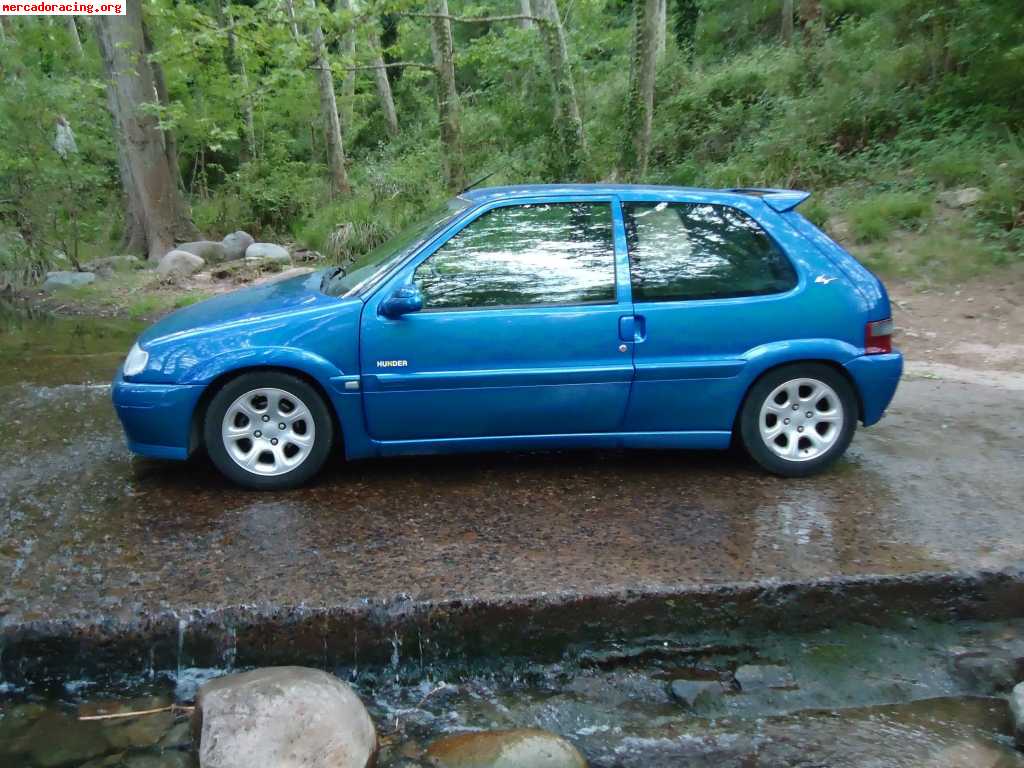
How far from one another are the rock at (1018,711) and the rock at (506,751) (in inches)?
63.8

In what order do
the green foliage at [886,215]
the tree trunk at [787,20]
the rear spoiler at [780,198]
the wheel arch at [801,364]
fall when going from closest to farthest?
the wheel arch at [801,364], the rear spoiler at [780,198], the green foliage at [886,215], the tree trunk at [787,20]

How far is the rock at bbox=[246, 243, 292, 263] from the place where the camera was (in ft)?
52.3

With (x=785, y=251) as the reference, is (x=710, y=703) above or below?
below

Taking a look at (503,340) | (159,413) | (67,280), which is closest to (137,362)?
(159,413)

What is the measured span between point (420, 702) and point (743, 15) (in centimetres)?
2733

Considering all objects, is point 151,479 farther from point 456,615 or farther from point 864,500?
point 864,500

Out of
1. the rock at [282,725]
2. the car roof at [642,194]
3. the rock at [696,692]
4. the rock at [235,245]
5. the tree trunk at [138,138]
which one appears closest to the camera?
the rock at [282,725]

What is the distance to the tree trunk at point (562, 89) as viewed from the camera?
13367 mm

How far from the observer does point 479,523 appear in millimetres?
4543

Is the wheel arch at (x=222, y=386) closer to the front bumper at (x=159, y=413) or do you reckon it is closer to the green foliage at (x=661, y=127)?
the front bumper at (x=159, y=413)

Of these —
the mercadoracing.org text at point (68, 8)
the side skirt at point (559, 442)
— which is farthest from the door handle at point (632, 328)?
the mercadoracing.org text at point (68, 8)

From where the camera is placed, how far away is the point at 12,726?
3.34 m

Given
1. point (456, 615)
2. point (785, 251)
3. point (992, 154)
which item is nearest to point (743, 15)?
point (992, 154)

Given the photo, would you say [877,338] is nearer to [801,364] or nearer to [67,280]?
[801,364]
